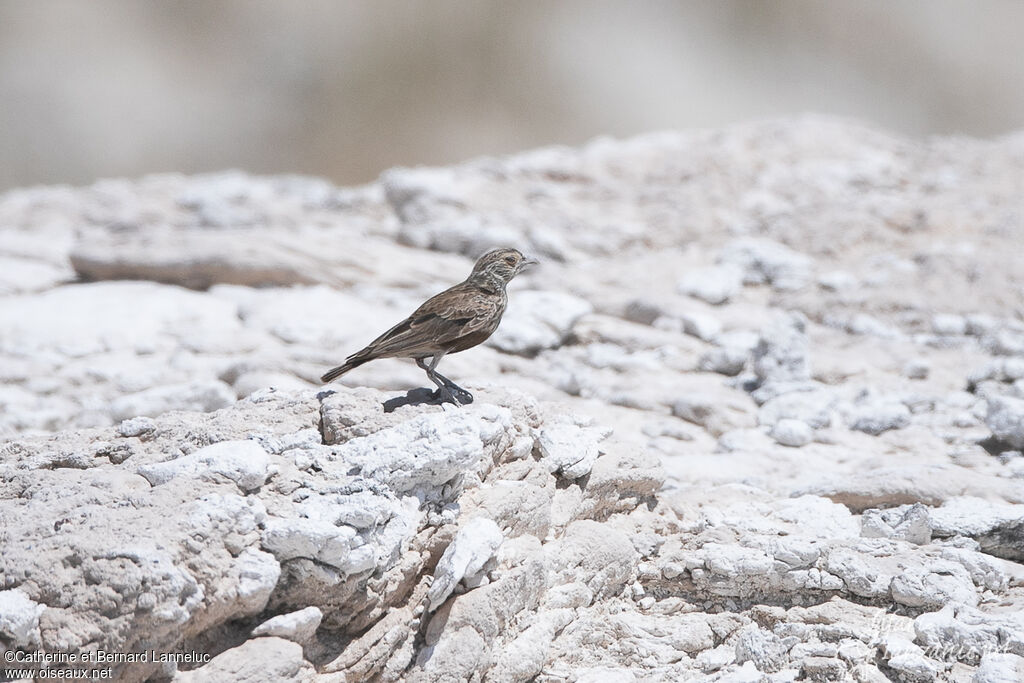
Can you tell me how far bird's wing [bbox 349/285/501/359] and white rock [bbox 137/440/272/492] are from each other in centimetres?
77

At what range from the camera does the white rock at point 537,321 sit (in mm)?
6863

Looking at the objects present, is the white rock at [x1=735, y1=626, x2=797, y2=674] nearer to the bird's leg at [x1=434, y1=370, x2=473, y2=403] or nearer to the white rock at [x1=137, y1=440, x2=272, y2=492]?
the bird's leg at [x1=434, y1=370, x2=473, y2=403]

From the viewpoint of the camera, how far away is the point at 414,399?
12.6 feet

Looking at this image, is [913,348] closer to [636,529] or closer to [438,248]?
[636,529]

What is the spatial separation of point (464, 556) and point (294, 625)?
2.11ft

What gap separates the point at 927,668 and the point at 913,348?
4.00m

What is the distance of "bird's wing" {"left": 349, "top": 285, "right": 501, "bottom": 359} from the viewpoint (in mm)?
3883

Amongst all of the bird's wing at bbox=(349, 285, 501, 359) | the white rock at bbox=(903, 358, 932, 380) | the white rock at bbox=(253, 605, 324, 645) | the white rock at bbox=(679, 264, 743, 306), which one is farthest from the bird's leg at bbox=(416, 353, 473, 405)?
the white rock at bbox=(679, 264, 743, 306)

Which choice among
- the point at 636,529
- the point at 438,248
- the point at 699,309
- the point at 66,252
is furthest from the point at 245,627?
the point at 66,252

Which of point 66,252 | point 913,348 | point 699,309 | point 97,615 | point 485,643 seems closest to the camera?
point 97,615

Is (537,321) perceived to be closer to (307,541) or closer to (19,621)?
(307,541)

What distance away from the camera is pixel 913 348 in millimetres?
6957

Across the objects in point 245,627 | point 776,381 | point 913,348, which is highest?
point 913,348

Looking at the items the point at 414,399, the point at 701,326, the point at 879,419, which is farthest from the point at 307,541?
the point at 701,326
